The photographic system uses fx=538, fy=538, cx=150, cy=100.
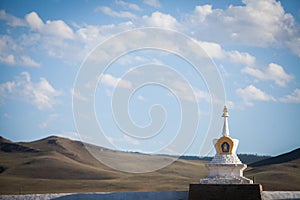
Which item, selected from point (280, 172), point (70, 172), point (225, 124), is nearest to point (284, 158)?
point (280, 172)

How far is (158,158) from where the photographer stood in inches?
3733

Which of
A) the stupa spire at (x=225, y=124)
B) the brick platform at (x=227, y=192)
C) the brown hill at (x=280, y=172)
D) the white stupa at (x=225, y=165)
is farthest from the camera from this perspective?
the brown hill at (x=280, y=172)

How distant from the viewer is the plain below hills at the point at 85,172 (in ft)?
194

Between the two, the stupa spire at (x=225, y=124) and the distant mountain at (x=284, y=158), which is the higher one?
the distant mountain at (x=284, y=158)

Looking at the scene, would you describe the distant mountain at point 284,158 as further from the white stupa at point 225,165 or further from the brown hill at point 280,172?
the white stupa at point 225,165

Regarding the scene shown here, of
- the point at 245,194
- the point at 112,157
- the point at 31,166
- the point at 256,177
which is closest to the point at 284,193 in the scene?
the point at 245,194

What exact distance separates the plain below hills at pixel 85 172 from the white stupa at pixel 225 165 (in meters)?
29.4

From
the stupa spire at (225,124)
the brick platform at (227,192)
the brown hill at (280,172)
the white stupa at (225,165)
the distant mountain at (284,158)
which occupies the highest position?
the distant mountain at (284,158)

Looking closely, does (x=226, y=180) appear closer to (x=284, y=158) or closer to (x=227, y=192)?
(x=227, y=192)

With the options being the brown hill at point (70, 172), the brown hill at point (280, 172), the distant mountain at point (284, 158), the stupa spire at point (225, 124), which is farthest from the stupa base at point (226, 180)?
the distant mountain at point (284, 158)

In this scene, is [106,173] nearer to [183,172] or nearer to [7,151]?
[183,172]

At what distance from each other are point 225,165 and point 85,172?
159 feet

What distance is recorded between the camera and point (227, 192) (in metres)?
25.6

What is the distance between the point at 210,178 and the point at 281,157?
50568mm
